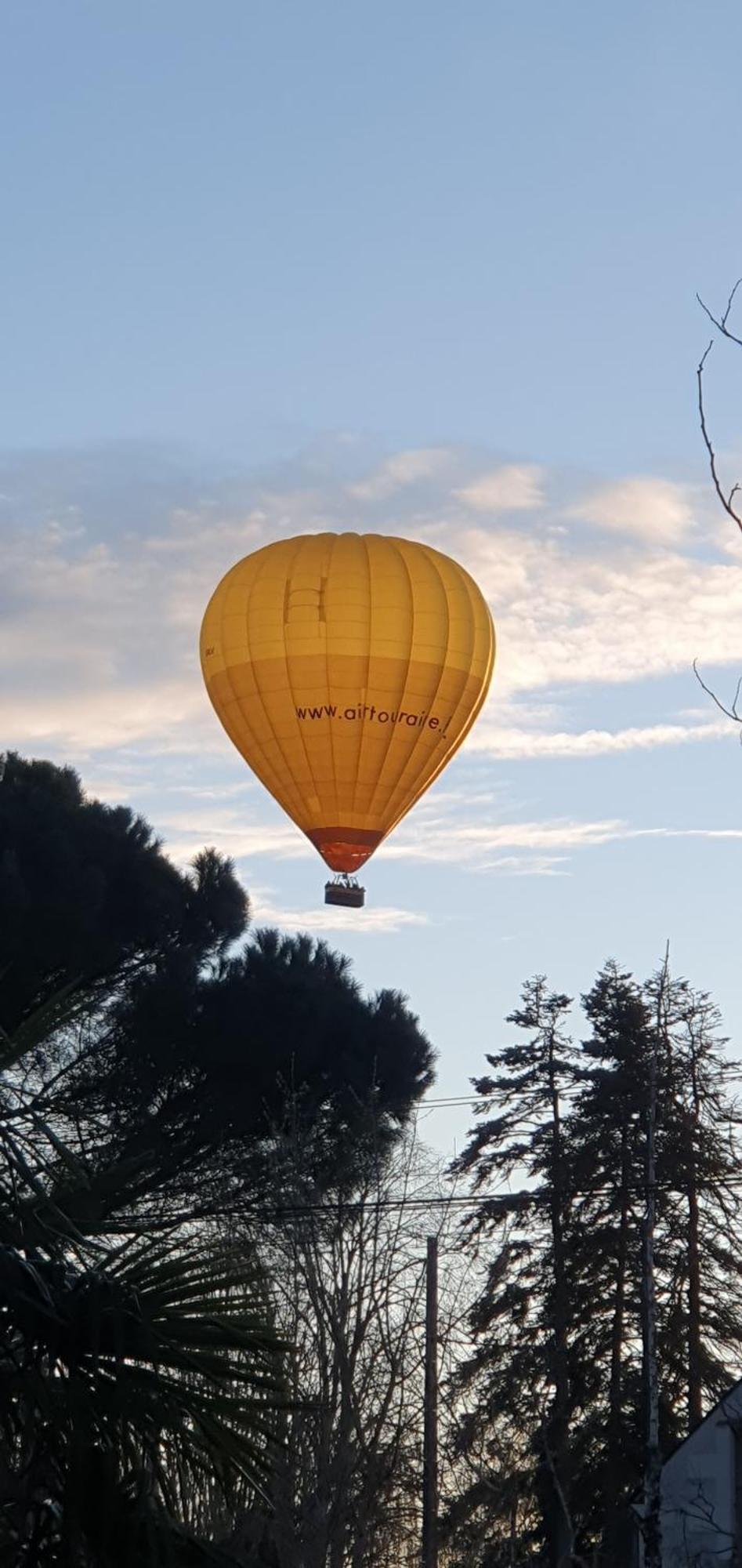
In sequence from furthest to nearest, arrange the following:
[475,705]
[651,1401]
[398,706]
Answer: [475,705], [398,706], [651,1401]

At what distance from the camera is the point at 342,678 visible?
87.4ft

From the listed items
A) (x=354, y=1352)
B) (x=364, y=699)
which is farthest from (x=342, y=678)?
(x=354, y=1352)

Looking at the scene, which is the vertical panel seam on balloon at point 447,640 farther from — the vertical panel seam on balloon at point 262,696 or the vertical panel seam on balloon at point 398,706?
the vertical panel seam on balloon at point 262,696

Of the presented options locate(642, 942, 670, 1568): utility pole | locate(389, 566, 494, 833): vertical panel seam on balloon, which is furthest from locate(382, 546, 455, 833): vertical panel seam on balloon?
locate(642, 942, 670, 1568): utility pole

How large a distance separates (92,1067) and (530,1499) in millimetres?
13498

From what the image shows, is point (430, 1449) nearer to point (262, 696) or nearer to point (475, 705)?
point (262, 696)

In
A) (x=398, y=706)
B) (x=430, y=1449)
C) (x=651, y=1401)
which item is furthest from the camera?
(x=398, y=706)

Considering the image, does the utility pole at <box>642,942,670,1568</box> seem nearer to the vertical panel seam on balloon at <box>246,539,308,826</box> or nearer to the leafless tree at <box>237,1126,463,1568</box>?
the leafless tree at <box>237,1126,463,1568</box>

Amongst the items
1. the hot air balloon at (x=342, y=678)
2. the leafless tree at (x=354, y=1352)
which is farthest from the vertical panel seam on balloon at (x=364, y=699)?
the leafless tree at (x=354, y=1352)

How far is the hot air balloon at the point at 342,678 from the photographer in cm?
2661

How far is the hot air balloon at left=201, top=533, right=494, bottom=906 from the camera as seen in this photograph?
87.3ft

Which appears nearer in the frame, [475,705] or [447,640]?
[447,640]

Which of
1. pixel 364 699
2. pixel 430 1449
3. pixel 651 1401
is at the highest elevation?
pixel 364 699

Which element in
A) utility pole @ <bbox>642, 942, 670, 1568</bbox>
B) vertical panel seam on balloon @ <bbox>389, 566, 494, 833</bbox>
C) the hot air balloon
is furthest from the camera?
vertical panel seam on balloon @ <bbox>389, 566, 494, 833</bbox>
